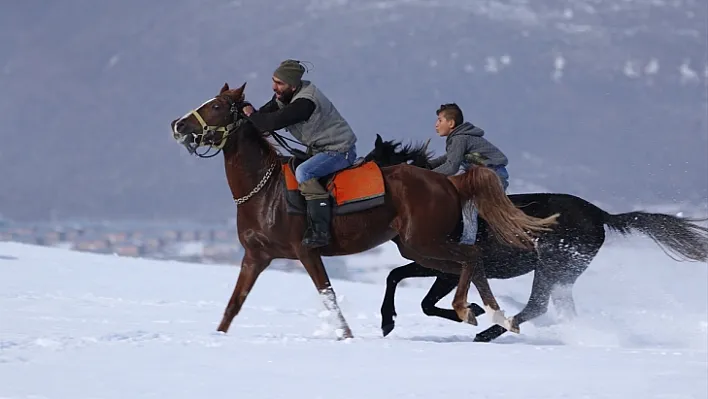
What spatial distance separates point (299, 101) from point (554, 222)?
2.42 m

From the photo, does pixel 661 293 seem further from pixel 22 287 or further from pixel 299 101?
pixel 22 287

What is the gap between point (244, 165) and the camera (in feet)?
26.7

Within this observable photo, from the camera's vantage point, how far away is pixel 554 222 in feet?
29.5

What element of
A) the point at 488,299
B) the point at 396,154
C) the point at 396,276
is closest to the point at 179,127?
the point at 396,154

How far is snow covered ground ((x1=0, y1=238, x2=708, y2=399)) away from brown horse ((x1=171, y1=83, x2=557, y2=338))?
47cm

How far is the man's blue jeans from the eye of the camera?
313 inches

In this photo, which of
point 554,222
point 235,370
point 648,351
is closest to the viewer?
point 235,370

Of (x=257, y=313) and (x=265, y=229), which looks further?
(x=257, y=313)

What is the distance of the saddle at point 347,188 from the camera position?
802 centimetres

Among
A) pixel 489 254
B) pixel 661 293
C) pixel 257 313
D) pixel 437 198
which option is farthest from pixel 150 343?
pixel 661 293

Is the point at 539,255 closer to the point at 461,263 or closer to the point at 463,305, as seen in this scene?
the point at 461,263

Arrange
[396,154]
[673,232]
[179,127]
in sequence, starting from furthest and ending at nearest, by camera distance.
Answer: [673,232] < [396,154] < [179,127]

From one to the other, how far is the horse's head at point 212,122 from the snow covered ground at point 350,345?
4.45ft

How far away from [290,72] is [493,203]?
1.87 m
